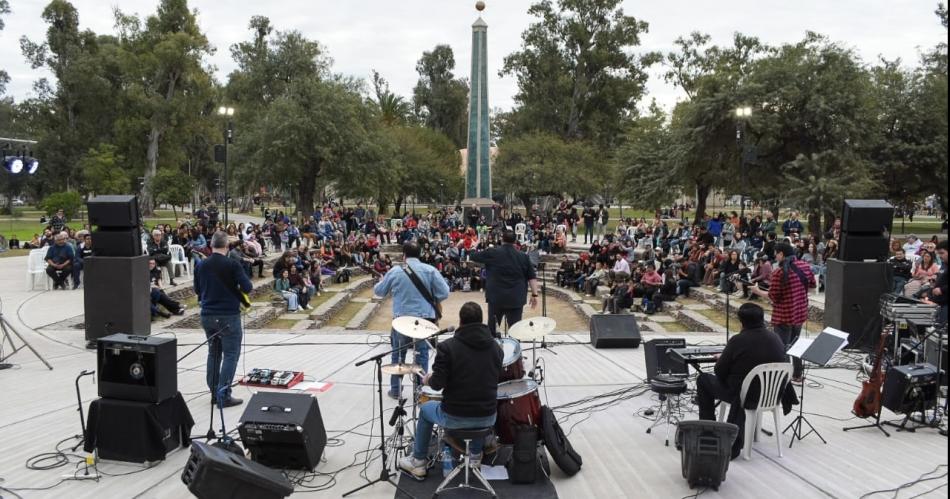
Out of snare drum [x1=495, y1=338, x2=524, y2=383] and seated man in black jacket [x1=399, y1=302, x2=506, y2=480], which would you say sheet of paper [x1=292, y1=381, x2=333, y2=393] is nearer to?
snare drum [x1=495, y1=338, x2=524, y2=383]

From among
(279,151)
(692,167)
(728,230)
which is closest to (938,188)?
(692,167)

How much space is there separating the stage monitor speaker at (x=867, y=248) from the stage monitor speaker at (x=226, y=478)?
31.0ft

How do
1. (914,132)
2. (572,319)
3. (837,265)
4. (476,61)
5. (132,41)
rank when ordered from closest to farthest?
(837,265) → (572,319) → (914,132) → (476,61) → (132,41)

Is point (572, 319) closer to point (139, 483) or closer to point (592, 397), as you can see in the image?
point (592, 397)

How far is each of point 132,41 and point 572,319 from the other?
3970cm

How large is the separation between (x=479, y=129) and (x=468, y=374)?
1047 inches

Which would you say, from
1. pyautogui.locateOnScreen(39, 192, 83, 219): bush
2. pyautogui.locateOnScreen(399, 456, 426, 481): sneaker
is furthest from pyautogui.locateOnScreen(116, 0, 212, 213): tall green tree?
pyautogui.locateOnScreen(399, 456, 426, 481): sneaker

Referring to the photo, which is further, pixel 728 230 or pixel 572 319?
pixel 728 230

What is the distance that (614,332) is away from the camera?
1081cm

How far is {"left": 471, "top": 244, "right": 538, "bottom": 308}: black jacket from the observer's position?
332 inches

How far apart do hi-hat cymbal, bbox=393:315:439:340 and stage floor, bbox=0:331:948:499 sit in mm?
1169

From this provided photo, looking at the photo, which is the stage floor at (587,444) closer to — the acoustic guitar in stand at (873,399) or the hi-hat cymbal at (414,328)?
the acoustic guitar in stand at (873,399)

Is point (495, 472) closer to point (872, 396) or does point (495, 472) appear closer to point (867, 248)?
point (872, 396)

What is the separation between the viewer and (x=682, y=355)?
679cm
